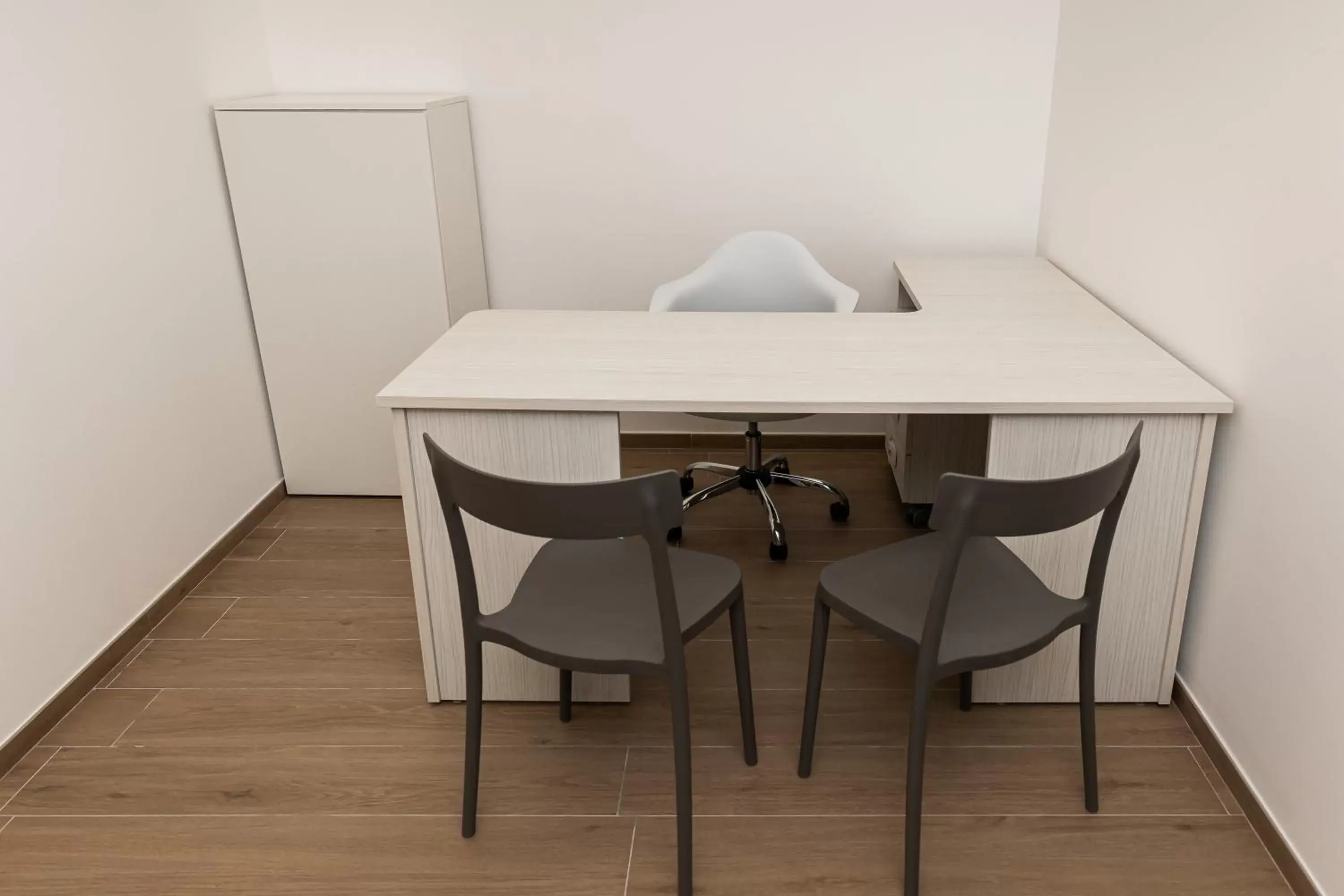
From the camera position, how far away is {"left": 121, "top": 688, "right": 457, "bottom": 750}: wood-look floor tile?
7.18ft

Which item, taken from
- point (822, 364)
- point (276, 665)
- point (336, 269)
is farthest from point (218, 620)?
point (822, 364)

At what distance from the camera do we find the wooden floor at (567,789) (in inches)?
71.1

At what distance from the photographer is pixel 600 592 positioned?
1.89 metres

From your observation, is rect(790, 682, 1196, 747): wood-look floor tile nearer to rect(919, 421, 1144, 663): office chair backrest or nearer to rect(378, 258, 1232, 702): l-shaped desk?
rect(378, 258, 1232, 702): l-shaped desk

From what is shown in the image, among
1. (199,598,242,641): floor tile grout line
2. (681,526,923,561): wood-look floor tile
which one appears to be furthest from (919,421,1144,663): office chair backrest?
(199,598,242,641): floor tile grout line

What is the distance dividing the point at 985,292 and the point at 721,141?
1121mm

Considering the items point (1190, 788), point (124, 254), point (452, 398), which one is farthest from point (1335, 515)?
point (124, 254)

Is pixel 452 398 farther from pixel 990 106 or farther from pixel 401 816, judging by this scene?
pixel 990 106

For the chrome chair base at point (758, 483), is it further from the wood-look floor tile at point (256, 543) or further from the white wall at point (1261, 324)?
the wood-look floor tile at point (256, 543)

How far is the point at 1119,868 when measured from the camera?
5.86 ft

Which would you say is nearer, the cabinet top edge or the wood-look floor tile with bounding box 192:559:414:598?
the wood-look floor tile with bounding box 192:559:414:598

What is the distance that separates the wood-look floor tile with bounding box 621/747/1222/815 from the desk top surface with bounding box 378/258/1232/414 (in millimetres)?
736

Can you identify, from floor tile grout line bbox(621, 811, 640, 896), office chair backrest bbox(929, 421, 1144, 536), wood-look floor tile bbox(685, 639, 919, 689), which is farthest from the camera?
wood-look floor tile bbox(685, 639, 919, 689)

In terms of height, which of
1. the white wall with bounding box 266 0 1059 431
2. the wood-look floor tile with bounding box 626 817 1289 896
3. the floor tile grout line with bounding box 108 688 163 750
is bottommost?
the wood-look floor tile with bounding box 626 817 1289 896
